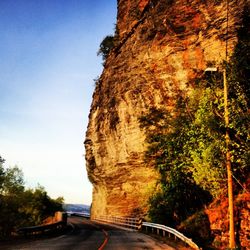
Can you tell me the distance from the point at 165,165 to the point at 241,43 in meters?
12.1

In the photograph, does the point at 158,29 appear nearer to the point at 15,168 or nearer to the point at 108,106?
the point at 108,106

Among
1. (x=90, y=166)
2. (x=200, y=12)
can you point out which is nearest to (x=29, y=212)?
(x=90, y=166)

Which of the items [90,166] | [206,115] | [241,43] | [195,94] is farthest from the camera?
[90,166]

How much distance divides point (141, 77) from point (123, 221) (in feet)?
60.9

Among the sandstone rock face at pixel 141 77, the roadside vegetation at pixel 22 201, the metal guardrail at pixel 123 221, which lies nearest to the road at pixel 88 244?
the sandstone rock face at pixel 141 77

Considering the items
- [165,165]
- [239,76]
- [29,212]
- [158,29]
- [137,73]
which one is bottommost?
[29,212]

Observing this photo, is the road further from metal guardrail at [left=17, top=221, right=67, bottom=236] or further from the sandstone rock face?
the sandstone rock face

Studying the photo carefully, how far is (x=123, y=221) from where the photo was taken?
44406 millimetres

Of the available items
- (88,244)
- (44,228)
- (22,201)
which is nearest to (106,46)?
(22,201)

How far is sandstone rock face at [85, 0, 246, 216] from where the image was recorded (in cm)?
4106

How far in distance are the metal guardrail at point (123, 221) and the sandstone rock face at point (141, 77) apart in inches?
53.8

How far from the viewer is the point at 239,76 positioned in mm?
24344

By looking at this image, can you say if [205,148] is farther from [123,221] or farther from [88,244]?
[123,221]

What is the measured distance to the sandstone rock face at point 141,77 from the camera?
41062mm
